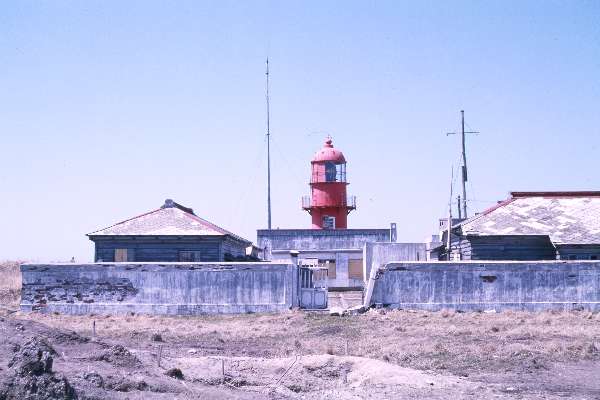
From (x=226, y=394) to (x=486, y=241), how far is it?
20241 millimetres

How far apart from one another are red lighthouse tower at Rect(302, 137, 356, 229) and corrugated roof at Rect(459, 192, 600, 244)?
1348cm

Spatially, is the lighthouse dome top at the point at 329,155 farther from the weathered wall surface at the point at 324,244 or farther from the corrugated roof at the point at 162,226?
the corrugated roof at the point at 162,226

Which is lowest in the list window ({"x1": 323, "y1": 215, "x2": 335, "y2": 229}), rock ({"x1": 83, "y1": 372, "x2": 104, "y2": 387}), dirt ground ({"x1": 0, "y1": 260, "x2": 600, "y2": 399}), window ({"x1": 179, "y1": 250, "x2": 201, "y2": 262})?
dirt ground ({"x1": 0, "y1": 260, "x2": 600, "y2": 399})

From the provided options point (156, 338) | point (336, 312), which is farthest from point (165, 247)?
point (156, 338)

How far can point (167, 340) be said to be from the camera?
18922 mm

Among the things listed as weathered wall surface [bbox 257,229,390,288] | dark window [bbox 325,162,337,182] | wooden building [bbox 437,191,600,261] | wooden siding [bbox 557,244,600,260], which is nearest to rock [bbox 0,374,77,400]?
wooden building [bbox 437,191,600,261]

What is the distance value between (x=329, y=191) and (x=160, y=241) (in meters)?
16.4

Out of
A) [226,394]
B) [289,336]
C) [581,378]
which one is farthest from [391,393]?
[289,336]

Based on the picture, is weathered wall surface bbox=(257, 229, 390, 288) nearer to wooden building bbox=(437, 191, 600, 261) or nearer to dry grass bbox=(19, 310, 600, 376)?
wooden building bbox=(437, 191, 600, 261)

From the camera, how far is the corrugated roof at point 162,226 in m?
30.6

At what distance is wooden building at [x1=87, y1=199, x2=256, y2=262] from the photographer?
3059 cm

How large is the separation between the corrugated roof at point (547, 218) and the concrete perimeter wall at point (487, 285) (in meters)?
3.76

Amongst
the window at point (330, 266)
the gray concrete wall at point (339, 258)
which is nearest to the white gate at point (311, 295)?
the gray concrete wall at point (339, 258)

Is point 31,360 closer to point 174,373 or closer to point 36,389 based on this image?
point 36,389
